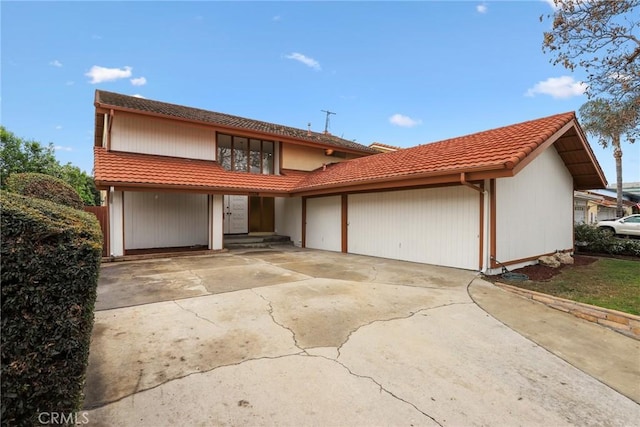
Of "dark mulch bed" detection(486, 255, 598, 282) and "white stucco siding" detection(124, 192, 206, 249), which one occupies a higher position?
"white stucco siding" detection(124, 192, 206, 249)

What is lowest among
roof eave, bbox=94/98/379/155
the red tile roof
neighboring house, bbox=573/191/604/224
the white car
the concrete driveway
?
the concrete driveway

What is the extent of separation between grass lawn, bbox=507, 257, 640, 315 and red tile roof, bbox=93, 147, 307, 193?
31.5ft

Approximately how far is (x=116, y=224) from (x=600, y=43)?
14033 mm

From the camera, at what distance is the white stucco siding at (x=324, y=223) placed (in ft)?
40.1

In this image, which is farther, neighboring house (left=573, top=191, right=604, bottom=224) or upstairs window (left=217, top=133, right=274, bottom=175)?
neighboring house (left=573, top=191, right=604, bottom=224)

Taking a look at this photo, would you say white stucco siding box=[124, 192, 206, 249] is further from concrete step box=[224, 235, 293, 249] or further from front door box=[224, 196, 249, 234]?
front door box=[224, 196, 249, 234]

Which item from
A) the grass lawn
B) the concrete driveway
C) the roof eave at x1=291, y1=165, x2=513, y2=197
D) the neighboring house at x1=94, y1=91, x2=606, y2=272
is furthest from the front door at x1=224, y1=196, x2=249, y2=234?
the grass lawn

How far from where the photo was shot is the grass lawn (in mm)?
5320

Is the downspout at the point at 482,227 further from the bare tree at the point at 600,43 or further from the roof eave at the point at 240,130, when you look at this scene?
the roof eave at the point at 240,130

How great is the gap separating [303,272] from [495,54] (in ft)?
36.0

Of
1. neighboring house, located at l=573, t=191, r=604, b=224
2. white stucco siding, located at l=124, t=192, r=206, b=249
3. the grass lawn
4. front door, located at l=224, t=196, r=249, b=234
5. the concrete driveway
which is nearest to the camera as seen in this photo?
the concrete driveway

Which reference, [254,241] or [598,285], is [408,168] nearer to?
[598,285]

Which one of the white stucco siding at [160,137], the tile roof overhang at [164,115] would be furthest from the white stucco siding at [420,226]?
the white stucco siding at [160,137]

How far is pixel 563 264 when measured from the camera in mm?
9203
